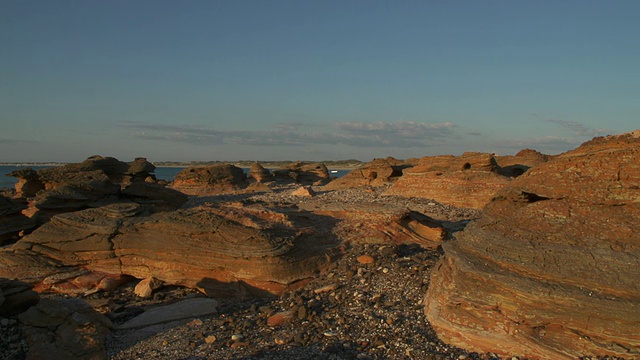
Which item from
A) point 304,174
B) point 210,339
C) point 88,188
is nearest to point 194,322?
point 210,339

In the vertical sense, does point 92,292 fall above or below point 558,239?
below

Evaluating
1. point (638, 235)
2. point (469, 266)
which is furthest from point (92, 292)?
point (638, 235)

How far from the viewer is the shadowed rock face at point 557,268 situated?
4.98 meters

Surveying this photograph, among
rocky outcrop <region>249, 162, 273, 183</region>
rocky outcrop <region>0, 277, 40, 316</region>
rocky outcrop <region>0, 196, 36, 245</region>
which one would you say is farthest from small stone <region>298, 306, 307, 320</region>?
rocky outcrop <region>249, 162, 273, 183</region>

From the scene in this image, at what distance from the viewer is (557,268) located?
5301mm

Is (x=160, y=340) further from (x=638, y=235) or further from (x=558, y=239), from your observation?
(x=638, y=235)

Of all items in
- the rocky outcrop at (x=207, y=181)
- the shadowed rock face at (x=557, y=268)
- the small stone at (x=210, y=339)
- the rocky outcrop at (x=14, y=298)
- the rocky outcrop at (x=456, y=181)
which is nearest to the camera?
the shadowed rock face at (x=557, y=268)

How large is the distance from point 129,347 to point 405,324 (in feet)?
12.7

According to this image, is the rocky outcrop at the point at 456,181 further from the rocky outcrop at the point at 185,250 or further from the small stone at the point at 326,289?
the small stone at the point at 326,289

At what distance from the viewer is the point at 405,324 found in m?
6.36

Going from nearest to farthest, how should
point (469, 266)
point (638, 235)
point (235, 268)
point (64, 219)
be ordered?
point (638, 235) < point (469, 266) < point (235, 268) < point (64, 219)

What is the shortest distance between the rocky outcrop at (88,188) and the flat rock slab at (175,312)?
644 cm

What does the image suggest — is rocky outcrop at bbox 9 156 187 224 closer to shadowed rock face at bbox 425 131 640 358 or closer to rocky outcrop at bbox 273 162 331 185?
rocky outcrop at bbox 273 162 331 185

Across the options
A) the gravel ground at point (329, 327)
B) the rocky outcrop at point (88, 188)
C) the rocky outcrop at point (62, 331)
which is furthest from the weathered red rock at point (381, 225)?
the rocky outcrop at point (88, 188)
